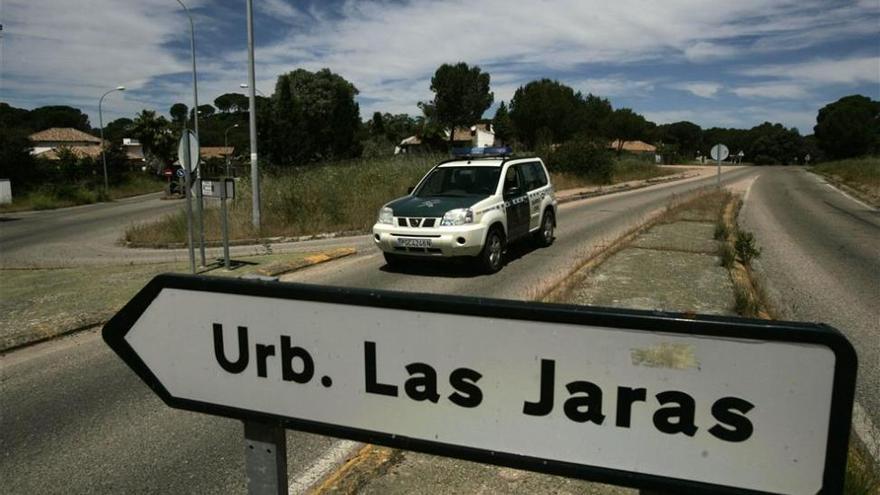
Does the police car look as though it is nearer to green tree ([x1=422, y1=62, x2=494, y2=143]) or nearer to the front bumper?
the front bumper

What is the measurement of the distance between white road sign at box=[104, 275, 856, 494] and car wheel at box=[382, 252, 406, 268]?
27.5 feet

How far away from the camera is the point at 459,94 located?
6222 cm

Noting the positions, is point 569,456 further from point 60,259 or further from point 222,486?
point 60,259

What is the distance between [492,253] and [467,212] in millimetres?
951

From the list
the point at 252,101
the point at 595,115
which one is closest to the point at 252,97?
the point at 252,101

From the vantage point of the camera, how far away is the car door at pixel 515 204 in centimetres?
1043

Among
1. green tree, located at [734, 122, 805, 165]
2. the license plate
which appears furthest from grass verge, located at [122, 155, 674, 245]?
green tree, located at [734, 122, 805, 165]

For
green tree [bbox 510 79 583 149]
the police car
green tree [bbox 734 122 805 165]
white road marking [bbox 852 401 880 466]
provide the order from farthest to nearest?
1. green tree [bbox 734 122 805 165]
2. green tree [bbox 510 79 583 149]
3. the police car
4. white road marking [bbox 852 401 880 466]

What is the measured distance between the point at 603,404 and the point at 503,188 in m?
9.27

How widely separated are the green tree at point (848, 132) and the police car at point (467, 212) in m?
97.6

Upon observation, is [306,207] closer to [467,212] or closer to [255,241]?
[255,241]

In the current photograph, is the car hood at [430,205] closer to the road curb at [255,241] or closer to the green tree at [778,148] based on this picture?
the road curb at [255,241]

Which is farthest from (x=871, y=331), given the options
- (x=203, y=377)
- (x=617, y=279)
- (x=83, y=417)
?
(x=83, y=417)

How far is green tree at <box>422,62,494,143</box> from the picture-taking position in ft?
201
